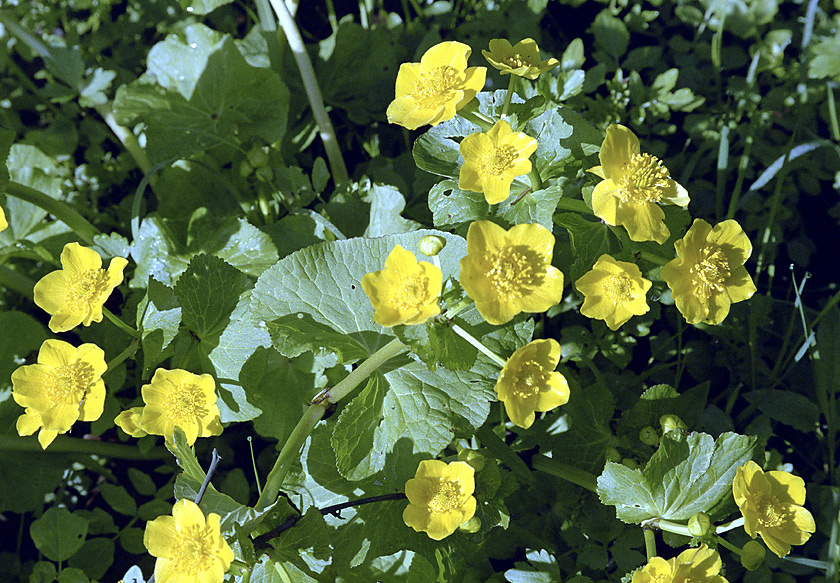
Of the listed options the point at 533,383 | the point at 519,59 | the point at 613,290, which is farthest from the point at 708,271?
the point at 519,59

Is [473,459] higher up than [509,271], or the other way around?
[509,271]

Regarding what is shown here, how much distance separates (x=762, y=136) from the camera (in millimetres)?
2816

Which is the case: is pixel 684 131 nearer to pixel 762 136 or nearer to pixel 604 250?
pixel 762 136

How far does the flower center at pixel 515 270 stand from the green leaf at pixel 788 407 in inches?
48.0

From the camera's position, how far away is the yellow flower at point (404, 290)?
138 cm

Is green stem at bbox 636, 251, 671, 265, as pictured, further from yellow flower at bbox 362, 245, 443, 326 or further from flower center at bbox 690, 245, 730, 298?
yellow flower at bbox 362, 245, 443, 326

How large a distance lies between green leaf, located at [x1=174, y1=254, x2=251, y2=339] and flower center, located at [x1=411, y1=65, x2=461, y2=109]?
2.47ft

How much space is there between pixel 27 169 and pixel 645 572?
261cm

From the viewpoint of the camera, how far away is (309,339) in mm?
1700

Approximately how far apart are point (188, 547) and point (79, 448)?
3.56ft

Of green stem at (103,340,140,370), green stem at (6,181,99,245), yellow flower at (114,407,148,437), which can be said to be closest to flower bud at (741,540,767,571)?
yellow flower at (114,407,148,437)

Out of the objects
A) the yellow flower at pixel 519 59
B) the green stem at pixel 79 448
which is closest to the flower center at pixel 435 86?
the yellow flower at pixel 519 59

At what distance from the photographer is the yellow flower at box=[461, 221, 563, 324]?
138 centimetres

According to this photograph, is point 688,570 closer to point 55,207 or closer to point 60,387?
point 60,387
